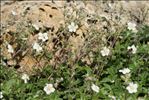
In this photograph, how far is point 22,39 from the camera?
686 centimetres

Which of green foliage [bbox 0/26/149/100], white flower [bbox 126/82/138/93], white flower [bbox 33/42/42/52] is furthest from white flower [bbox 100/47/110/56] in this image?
white flower [bbox 33/42/42/52]

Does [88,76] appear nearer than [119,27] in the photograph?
Yes

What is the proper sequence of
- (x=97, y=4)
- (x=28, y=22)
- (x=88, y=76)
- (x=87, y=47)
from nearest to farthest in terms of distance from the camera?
(x=88, y=76) < (x=87, y=47) < (x=28, y=22) < (x=97, y=4)

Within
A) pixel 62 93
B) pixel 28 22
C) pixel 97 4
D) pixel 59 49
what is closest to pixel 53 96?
pixel 62 93

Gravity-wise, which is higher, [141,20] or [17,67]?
[141,20]

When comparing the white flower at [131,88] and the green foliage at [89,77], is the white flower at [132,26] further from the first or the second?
the white flower at [131,88]

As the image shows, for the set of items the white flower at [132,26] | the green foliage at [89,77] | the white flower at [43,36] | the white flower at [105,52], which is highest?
the white flower at [132,26]

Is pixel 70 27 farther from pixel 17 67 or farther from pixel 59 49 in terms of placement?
pixel 17 67

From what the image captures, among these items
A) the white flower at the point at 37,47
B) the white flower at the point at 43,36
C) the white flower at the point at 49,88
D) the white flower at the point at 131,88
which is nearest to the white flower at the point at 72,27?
the white flower at the point at 43,36

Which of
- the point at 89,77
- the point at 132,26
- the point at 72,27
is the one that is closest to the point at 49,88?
the point at 89,77

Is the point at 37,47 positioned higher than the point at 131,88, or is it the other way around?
the point at 37,47

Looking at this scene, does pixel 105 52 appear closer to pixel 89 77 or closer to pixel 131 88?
pixel 89 77

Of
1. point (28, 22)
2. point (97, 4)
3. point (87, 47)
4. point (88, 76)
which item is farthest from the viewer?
point (97, 4)

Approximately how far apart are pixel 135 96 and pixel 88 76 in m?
0.65
